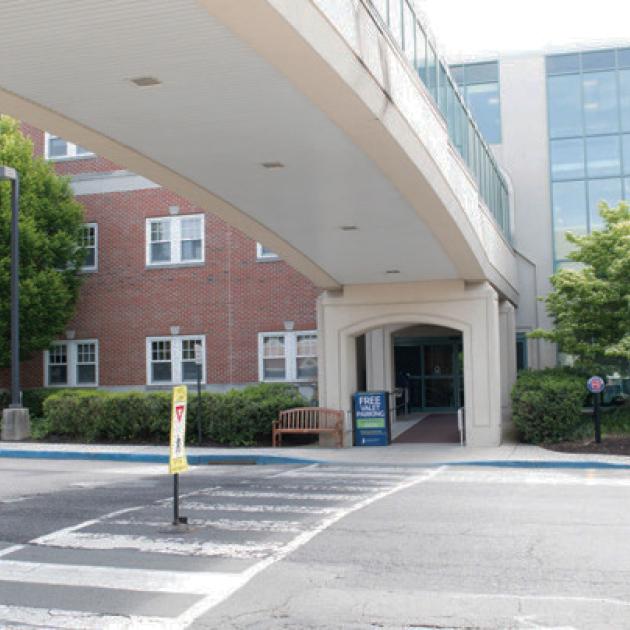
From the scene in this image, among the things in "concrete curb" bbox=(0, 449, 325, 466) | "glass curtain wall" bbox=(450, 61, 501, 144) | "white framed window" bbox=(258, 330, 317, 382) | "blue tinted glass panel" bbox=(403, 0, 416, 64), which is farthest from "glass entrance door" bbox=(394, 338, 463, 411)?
"blue tinted glass panel" bbox=(403, 0, 416, 64)

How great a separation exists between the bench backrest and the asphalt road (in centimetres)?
650

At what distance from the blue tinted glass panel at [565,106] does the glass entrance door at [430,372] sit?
7562 millimetres

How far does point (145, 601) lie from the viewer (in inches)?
268

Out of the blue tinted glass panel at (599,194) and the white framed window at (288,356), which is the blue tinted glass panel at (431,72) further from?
the blue tinted glass panel at (599,194)

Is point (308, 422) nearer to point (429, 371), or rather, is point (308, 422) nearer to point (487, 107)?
point (429, 371)

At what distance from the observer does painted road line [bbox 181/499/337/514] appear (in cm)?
1098

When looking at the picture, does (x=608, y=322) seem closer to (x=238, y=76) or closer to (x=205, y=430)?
(x=205, y=430)

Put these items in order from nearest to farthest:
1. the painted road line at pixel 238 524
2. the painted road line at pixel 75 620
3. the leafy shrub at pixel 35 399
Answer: the painted road line at pixel 75 620 < the painted road line at pixel 238 524 < the leafy shrub at pixel 35 399

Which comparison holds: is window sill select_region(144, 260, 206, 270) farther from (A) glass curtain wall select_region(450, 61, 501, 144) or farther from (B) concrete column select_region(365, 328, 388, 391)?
(A) glass curtain wall select_region(450, 61, 501, 144)

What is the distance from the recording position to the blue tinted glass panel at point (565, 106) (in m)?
27.2

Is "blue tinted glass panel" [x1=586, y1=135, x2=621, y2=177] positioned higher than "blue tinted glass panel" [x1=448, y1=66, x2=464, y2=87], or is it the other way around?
"blue tinted glass panel" [x1=448, y1=66, x2=464, y2=87]

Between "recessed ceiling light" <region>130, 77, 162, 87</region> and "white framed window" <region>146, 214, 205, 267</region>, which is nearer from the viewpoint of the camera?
"recessed ceiling light" <region>130, 77, 162, 87</region>

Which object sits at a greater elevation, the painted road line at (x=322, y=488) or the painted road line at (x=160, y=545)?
the painted road line at (x=160, y=545)

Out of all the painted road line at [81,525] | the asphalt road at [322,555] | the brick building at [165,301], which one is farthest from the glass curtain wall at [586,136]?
the painted road line at [81,525]
